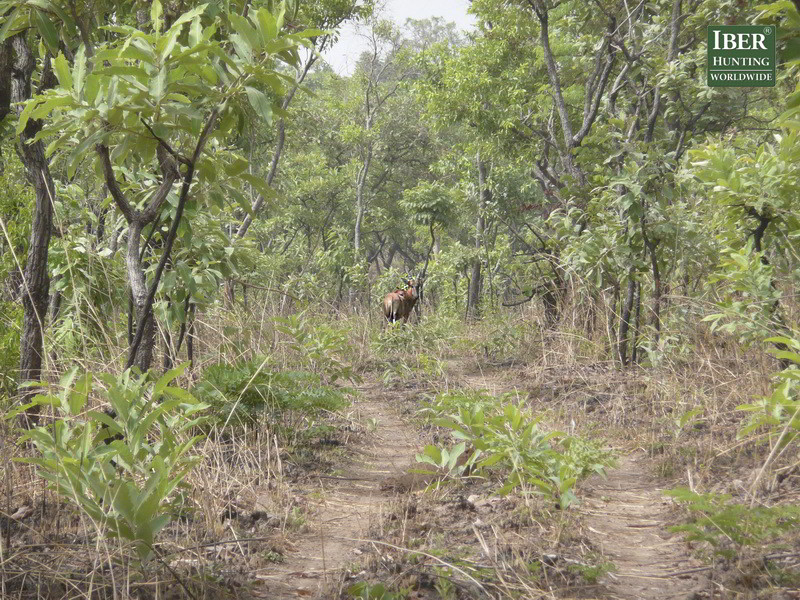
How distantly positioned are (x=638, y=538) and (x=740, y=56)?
439 centimetres

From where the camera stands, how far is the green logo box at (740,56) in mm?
5836

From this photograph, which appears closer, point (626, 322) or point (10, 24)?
point (10, 24)

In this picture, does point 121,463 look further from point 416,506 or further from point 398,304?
point 398,304

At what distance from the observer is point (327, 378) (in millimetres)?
7465

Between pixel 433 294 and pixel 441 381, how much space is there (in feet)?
42.9

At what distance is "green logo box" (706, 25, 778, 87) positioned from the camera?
584 cm

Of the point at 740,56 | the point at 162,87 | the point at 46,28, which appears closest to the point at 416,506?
the point at 162,87

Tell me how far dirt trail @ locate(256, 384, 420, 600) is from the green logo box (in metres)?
3.73

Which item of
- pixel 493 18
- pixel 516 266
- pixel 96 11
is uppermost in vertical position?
pixel 493 18

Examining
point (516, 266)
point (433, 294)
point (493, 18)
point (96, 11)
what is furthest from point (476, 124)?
point (96, 11)

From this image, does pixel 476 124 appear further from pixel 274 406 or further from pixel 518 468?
pixel 518 468

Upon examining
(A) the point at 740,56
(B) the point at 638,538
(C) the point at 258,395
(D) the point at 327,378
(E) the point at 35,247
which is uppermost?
(A) the point at 740,56

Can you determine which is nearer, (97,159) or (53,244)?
(97,159)

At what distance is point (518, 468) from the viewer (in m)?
3.24
